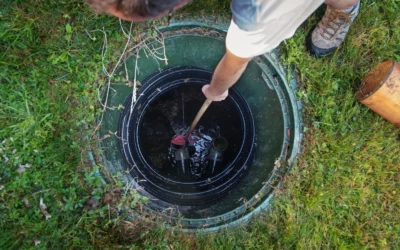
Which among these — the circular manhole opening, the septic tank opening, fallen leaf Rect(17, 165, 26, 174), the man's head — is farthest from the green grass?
the man's head

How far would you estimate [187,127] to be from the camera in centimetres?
293

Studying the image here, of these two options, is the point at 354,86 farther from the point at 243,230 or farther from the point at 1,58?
the point at 1,58

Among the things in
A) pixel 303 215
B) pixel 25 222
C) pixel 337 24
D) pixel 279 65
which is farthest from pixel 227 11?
pixel 25 222

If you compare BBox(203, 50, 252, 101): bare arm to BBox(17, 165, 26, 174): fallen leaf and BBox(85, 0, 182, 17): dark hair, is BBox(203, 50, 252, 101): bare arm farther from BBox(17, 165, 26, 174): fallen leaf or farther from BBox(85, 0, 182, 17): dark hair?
BBox(17, 165, 26, 174): fallen leaf

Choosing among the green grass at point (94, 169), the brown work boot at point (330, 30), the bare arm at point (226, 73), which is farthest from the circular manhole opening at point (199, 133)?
the bare arm at point (226, 73)

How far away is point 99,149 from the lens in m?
2.20

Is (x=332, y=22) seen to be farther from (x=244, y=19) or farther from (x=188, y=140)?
(x=188, y=140)

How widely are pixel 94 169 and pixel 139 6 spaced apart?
1230 millimetres

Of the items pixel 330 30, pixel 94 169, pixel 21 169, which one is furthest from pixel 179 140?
pixel 330 30

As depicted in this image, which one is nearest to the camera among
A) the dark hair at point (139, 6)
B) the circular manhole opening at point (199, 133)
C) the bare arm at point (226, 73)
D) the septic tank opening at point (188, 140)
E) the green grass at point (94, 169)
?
the dark hair at point (139, 6)

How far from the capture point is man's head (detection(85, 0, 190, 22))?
115 cm

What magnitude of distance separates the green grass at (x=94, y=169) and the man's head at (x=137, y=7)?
1.08m

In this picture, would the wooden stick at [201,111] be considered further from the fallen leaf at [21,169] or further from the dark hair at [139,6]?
the fallen leaf at [21,169]

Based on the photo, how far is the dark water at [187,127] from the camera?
2.87 meters
